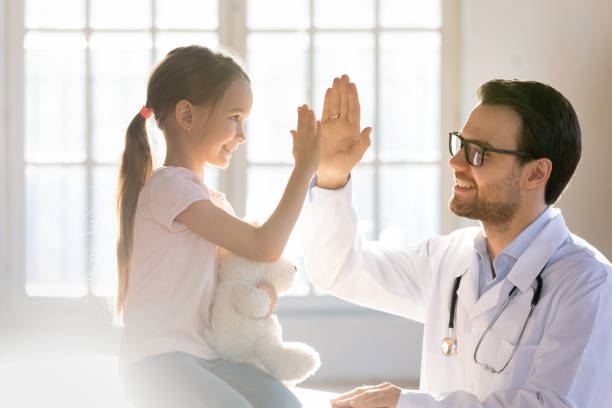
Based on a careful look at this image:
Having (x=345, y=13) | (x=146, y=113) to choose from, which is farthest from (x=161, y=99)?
(x=345, y=13)

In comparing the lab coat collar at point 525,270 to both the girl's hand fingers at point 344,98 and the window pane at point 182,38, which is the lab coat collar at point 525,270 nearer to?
the girl's hand fingers at point 344,98

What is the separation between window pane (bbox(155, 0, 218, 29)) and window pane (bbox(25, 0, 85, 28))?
434mm

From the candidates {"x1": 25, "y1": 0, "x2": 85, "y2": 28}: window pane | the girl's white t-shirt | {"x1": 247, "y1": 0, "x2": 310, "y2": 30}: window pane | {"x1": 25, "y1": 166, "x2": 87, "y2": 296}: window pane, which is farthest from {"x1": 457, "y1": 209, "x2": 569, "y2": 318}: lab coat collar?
{"x1": 25, "y1": 0, "x2": 85, "y2": 28}: window pane

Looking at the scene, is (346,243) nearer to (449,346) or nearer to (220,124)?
(449,346)

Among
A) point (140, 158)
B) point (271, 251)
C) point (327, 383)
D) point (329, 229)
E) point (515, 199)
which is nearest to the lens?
point (271, 251)

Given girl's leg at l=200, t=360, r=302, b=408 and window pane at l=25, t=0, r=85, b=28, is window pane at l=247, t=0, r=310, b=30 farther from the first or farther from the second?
girl's leg at l=200, t=360, r=302, b=408

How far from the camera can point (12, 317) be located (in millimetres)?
4059

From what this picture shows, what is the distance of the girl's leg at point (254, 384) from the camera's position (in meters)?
1.50

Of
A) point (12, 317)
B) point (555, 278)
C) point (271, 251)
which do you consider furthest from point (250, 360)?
point (12, 317)

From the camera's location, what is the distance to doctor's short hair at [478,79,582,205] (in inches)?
76.1

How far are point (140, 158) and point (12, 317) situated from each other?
8.83 ft

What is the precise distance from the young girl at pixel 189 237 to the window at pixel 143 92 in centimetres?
237

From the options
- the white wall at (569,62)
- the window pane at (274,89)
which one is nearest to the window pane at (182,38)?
the window pane at (274,89)

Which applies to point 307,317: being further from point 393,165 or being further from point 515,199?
point 515,199
